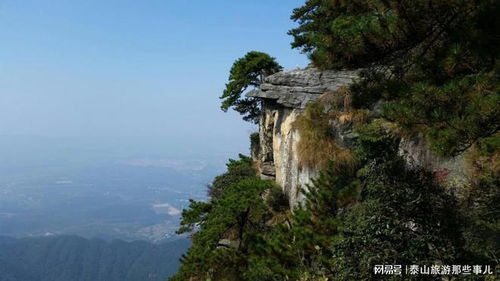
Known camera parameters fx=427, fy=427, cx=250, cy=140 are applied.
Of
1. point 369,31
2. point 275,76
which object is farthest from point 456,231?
point 275,76

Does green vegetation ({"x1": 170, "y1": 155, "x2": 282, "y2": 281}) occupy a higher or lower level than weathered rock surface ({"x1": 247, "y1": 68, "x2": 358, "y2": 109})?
lower

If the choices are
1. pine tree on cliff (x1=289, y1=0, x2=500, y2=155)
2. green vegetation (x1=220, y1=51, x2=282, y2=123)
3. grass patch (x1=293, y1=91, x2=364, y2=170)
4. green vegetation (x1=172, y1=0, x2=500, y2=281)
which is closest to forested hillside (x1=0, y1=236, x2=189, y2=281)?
green vegetation (x1=220, y1=51, x2=282, y2=123)

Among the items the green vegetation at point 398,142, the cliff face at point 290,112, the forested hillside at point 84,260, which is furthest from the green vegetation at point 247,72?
the forested hillside at point 84,260

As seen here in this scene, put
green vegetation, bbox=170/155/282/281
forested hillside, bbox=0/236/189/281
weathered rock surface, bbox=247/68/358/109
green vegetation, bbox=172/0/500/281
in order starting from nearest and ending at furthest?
green vegetation, bbox=172/0/500/281 → green vegetation, bbox=170/155/282/281 → weathered rock surface, bbox=247/68/358/109 → forested hillside, bbox=0/236/189/281

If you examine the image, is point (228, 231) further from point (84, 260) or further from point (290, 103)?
point (84, 260)

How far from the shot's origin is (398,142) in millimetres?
10500

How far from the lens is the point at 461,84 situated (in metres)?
4.75

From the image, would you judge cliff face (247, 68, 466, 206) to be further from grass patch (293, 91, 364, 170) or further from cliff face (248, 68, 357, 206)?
grass patch (293, 91, 364, 170)

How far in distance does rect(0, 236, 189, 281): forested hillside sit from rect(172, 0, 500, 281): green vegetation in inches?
5658

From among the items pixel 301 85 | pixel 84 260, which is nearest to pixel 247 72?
pixel 301 85

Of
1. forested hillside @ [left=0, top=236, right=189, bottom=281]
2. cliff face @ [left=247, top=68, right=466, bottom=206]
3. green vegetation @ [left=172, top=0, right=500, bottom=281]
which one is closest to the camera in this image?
green vegetation @ [left=172, top=0, right=500, bottom=281]

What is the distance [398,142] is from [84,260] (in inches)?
7271

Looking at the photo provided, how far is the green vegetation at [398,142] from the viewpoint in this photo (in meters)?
4.89

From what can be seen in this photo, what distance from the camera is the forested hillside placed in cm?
15838
